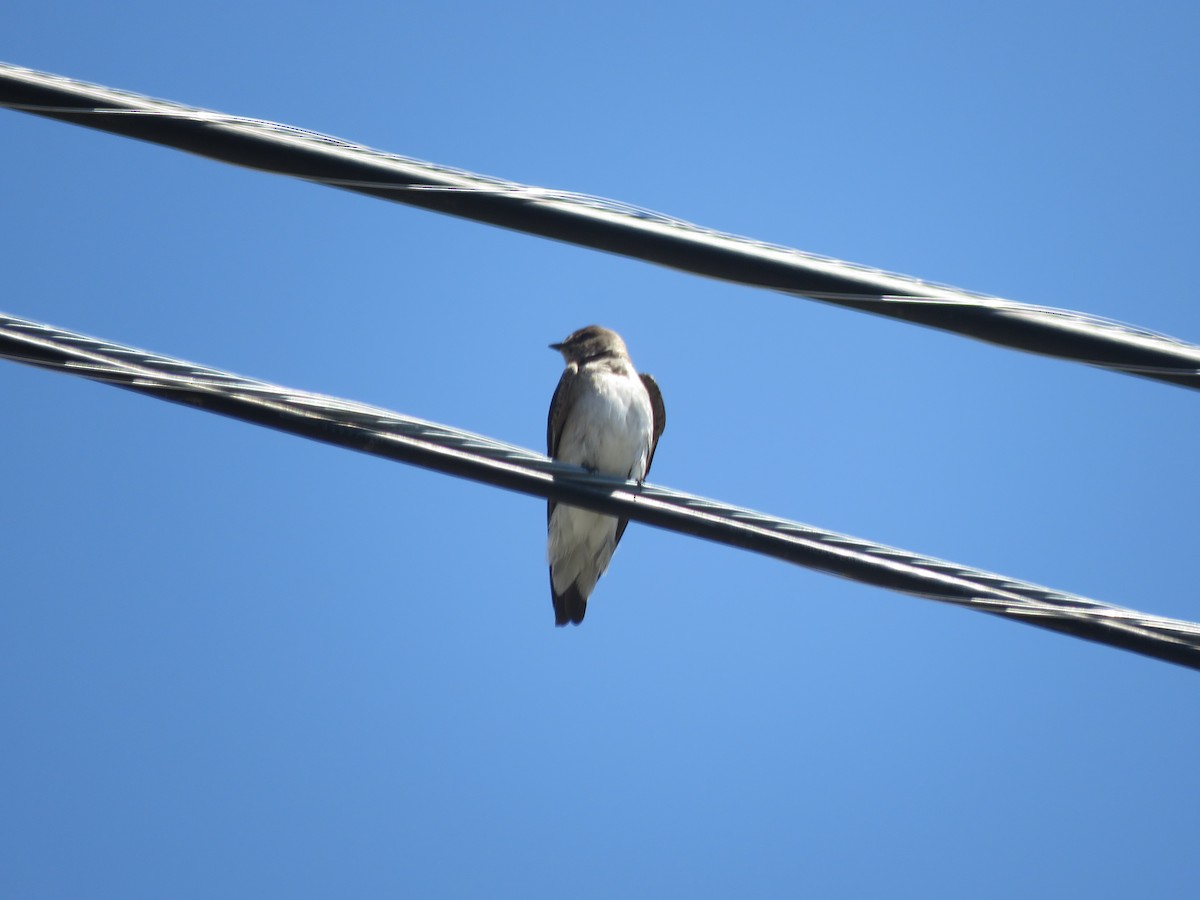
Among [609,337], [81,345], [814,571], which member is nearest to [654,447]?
[609,337]

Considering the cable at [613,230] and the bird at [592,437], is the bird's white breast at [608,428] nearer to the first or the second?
the bird at [592,437]

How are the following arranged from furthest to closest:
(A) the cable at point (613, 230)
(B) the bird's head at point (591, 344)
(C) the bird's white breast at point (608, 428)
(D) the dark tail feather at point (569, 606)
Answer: (B) the bird's head at point (591, 344) → (D) the dark tail feather at point (569, 606) → (C) the bird's white breast at point (608, 428) → (A) the cable at point (613, 230)

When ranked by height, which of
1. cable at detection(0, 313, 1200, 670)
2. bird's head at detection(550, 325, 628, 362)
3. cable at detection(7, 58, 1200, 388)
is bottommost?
cable at detection(0, 313, 1200, 670)

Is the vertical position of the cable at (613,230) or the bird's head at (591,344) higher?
the bird's head at (591,344)

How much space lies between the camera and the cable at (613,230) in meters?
3.52

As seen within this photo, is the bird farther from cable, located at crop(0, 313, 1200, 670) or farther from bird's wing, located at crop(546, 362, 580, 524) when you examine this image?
cable, located at crop(0, 313, 1200, 670)

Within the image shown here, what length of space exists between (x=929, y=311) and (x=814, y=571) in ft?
3.03

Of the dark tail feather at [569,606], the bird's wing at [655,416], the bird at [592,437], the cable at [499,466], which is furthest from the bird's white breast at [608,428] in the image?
the cable at [499,466]

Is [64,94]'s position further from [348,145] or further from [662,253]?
[662,253]

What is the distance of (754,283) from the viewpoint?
3537 mm

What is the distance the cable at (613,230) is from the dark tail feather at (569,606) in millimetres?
5247

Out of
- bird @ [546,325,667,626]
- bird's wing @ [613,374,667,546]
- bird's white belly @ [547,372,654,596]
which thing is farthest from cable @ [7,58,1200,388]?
bird's wing @ [613,374,667,546]

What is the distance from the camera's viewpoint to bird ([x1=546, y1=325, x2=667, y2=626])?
26.2 feet

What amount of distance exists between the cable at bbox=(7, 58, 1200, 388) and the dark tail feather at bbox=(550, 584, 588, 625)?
17.2ft
